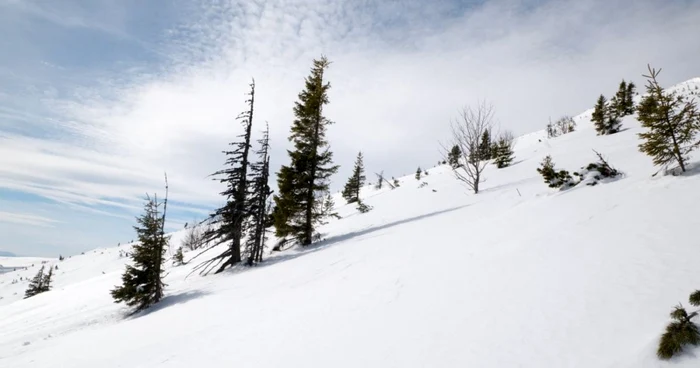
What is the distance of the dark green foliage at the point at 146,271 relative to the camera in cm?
1622

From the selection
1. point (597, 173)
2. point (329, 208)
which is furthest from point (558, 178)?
point (329, 208)

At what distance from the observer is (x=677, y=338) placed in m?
3.75

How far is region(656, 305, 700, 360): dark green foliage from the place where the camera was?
12.2ft

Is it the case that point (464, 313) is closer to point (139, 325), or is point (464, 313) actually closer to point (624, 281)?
point (624, 281)

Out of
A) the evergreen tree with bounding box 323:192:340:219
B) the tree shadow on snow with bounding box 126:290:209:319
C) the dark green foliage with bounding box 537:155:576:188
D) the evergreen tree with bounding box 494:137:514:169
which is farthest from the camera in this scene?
the evergreen tree with bounding box 494:137:514:169

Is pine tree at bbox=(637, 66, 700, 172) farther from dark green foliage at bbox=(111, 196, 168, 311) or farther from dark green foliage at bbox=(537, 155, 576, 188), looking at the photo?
dark green foliage at bbox=(111, 196, 168, 311)

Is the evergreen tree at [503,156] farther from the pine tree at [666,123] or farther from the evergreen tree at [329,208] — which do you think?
the pine tree at [666,123]

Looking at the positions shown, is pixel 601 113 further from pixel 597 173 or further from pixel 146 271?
pixel 146 271

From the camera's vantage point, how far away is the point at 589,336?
4656 mm

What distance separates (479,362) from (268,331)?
5.13 m

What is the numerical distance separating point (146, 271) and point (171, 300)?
2957 millimetres

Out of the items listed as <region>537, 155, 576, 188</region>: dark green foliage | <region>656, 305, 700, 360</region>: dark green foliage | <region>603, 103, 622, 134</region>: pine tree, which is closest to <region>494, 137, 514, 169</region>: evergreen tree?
<region>603, 103, 622, 134</region>: pine tree

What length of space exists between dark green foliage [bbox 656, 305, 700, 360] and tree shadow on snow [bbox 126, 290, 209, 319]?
14.9 m

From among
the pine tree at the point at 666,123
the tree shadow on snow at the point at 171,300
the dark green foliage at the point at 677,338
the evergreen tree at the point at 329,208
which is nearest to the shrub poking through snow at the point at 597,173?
the pine tree at the point at 666,123
